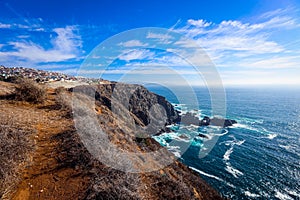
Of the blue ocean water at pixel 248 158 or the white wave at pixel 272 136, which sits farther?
the white wave at pixel 272 136

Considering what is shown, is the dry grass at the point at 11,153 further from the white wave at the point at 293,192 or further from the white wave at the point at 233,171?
the white wave at the point at 293,192

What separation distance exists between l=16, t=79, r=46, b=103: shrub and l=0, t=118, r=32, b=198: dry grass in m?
7.18

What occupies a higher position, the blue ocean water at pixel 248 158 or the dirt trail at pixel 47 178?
the dirt trail at pixel 47 178

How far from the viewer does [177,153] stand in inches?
1439

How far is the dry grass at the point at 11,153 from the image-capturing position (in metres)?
5.75

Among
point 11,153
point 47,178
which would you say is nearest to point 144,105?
point 11,153

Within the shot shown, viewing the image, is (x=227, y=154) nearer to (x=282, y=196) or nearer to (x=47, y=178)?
(x=282, y=196)

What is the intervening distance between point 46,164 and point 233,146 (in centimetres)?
4107

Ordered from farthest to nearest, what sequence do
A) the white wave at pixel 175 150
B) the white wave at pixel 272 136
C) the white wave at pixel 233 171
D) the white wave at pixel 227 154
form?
the white wave at pixel 272 136 → the white wave at pixel 175 150 → the white wave at pixel 227 154 → the white wave at pixel 233 171

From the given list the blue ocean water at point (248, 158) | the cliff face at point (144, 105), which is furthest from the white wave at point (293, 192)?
the cliff face at point (144, 105)

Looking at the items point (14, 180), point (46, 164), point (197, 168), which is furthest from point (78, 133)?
point (197, 168)

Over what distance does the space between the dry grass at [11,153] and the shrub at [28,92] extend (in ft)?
23.5

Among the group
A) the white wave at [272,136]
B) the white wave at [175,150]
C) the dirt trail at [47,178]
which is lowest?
the white wave at [175,150]

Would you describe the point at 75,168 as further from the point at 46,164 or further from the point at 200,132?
the point at 200,132
